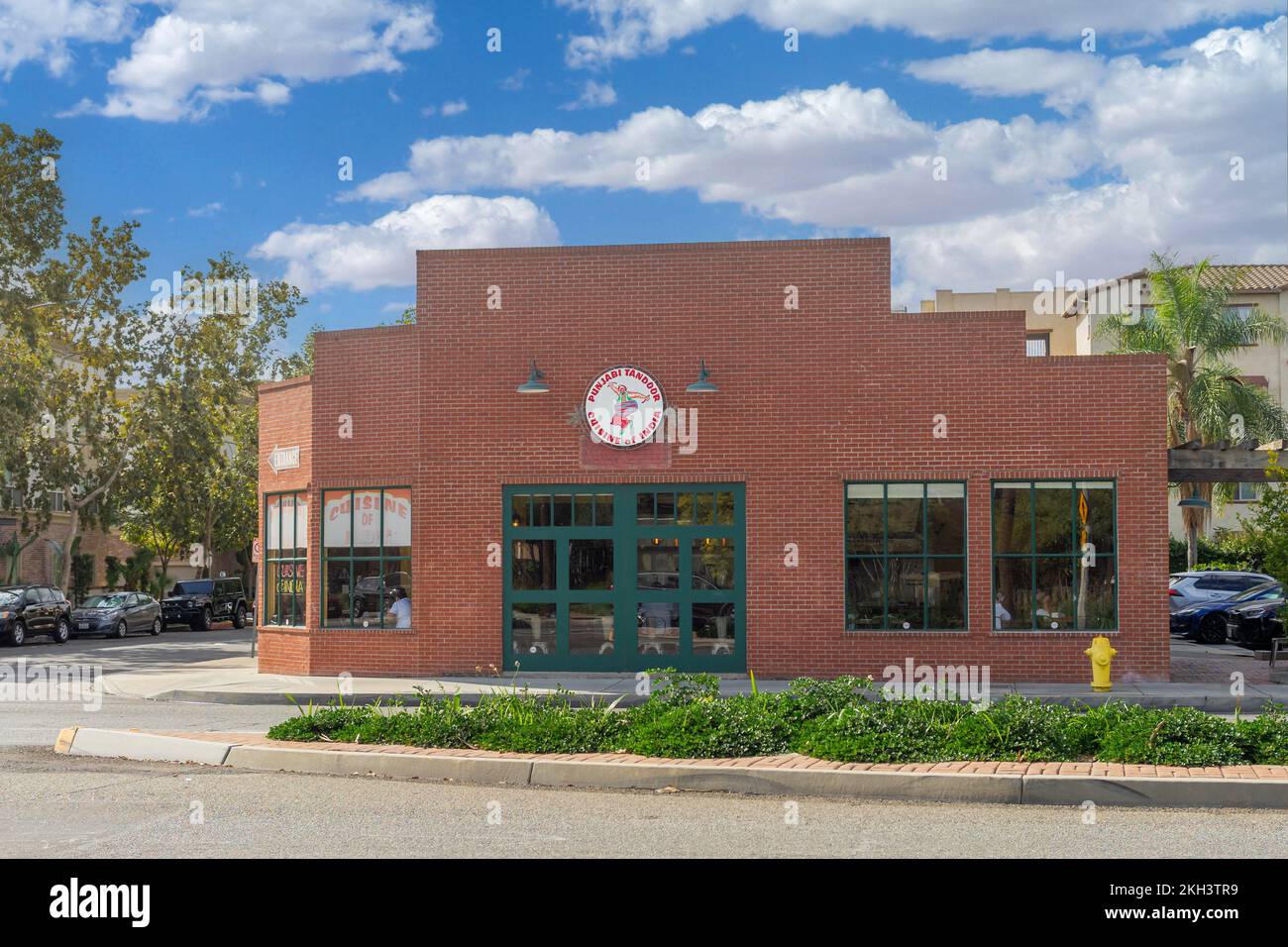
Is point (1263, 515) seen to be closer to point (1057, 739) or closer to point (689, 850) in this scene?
point (1057, 739)

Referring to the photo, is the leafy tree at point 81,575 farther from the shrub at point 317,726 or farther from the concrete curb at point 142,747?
the shrub at point 317,726

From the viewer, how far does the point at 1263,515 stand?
21.0m

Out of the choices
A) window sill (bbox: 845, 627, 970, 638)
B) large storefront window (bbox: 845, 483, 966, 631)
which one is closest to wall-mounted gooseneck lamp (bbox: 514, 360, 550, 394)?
large storefront window (bbox: 845, 483, 966, 631)

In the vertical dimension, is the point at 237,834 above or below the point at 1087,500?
below

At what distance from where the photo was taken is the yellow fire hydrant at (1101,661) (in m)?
18.5

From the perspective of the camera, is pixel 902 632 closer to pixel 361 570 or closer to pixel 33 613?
pixel 361 570

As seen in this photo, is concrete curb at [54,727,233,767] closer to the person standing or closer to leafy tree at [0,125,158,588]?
the person standing

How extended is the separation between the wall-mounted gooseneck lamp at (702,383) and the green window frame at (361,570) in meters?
4.66

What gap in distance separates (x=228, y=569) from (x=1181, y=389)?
48.7 meters

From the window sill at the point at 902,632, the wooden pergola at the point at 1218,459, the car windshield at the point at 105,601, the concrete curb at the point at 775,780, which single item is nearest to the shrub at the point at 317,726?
the concrete curb at the point at 775,780

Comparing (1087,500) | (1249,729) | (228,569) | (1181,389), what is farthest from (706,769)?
(228,569)

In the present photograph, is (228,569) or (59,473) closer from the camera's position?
(59,473)

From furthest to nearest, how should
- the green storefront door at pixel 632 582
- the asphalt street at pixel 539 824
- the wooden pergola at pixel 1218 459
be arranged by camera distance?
the wooden pergola at pixel 1218 459, the green storefront door at pixel 632 582, the asphalt street at pixel 539 824

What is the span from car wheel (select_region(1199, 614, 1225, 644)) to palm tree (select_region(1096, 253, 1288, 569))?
31.0 ft
